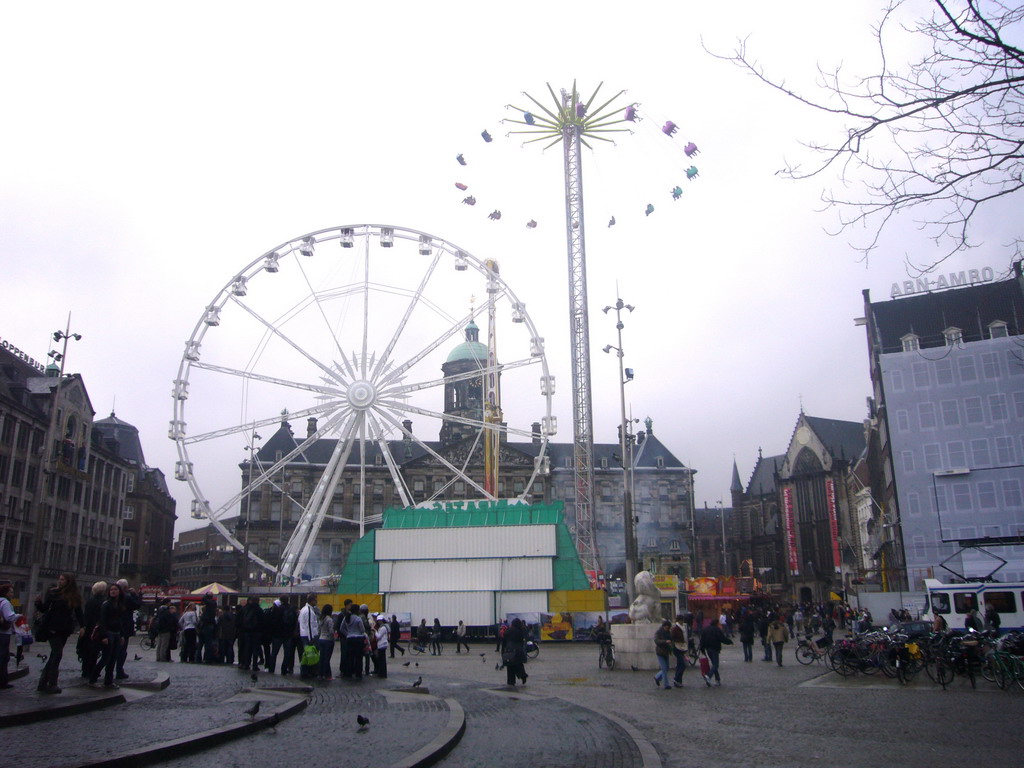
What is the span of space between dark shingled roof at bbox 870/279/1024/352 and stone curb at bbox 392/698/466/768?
53.7 m

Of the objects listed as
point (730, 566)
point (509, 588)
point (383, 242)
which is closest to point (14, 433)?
point (383, 242)

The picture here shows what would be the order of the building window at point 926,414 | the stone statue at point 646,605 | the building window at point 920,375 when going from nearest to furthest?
the stone statue at point 646,605 → the building window at point 926,414 → the building window at point 920,375

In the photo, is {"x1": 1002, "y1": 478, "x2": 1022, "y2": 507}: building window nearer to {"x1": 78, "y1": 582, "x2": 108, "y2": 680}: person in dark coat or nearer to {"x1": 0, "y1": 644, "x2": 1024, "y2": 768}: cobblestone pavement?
{"x1": 0, "y1": 644, "x2": 1024, "y2": 768}: cobblestone pavement

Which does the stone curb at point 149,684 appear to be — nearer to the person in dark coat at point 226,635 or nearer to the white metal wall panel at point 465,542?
the person in dark coat at point 226,635

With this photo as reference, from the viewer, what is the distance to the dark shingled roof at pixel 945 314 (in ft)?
187

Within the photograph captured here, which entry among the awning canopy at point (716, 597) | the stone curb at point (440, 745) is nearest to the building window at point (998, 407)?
the awning canopy at point (716, 597)

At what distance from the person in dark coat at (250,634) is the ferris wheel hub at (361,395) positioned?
21667mm

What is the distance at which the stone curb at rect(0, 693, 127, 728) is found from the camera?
34.6ft

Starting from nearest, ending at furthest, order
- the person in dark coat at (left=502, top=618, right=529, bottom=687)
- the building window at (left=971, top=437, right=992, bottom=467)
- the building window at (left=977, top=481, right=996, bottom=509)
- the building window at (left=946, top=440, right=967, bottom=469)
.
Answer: the person in dark coat at (left=502, top=618, right=529, bottom=687) → the building window at (left=977, top=481, right=996, bottom=509) → the building window at (left=971, top=437, right=992, bottom=467) → the building window at (left=946, top=440, right=967, bottom=469)

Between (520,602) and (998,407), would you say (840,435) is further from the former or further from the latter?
(520,602)

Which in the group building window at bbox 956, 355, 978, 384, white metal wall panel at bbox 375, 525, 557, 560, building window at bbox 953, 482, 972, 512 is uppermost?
building window at bbox 956, 355, 978, 384

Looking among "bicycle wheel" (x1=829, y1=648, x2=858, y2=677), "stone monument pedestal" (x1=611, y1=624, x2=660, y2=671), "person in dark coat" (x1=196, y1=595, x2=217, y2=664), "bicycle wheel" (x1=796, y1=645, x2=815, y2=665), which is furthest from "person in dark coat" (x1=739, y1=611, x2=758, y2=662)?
"person in dark coat" (x1=196, y1=595, x2=217, y2=664)

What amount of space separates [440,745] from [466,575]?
3674cm

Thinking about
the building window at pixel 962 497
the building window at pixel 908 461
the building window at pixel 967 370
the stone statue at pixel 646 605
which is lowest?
the stone statue at pixel 646 605
